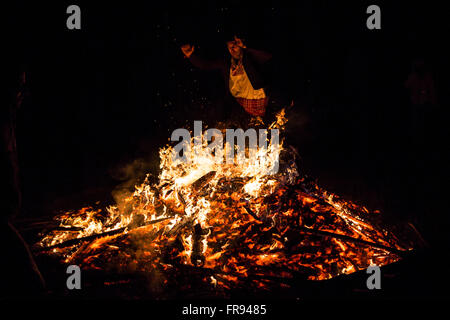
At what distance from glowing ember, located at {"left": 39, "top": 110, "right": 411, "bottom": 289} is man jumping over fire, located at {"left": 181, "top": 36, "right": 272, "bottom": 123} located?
1.63 m

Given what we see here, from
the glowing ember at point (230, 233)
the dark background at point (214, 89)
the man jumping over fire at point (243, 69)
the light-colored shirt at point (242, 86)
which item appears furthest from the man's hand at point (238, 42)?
the glowing ember at point (230, 233)

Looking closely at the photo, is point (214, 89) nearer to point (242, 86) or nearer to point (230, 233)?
point (242, 86)

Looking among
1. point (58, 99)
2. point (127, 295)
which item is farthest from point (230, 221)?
point (58, 99)

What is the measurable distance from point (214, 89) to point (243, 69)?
1668mm

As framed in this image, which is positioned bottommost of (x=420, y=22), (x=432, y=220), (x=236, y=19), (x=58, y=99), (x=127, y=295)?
(x=127, y=295)

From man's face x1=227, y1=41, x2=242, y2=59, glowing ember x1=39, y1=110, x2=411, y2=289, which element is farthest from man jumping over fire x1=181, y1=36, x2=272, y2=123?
glowing ember x1=39, y1=110, x2=411, y2=289

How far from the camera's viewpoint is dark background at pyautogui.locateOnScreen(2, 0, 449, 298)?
4312mm

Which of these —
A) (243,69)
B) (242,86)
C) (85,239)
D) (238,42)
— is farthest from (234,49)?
(85,239)

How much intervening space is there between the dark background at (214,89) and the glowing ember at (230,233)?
840 millimetres

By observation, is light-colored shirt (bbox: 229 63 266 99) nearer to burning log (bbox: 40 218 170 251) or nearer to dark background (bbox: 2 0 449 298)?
dark background (bbox: 2 0 449 298)

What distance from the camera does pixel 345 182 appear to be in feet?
14.5

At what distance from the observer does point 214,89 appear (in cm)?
588
